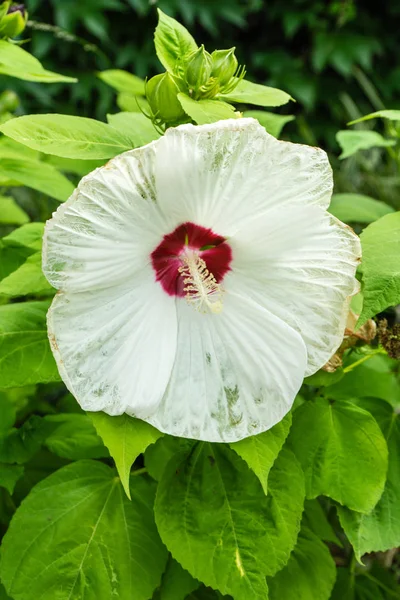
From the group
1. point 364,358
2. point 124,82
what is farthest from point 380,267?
point 124,82

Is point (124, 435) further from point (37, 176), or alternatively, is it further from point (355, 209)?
point (355, 209)

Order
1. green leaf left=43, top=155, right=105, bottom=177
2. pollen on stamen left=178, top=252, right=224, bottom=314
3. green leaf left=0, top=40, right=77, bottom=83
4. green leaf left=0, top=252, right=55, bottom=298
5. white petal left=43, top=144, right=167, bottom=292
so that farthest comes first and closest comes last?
green leaf left=43, top=155, right=105, bottom=177
green leaf left=0, top=40, right=77, bottom=83
green leaf left=0, top=252, right=55, bottom=298
pollen on stamen left=178, top=252, right=224, bottom=314
white petal left=43, top=144, right=167, bottom=292

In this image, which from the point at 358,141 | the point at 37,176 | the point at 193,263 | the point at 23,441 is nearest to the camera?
the point at 193,263


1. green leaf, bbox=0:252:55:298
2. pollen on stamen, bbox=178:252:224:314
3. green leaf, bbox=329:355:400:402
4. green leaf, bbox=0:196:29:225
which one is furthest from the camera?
green leaf, bbox=0:196:29:225

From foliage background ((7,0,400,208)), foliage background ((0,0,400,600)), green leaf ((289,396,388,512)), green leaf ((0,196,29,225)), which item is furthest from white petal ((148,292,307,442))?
foliage background ((7,0,400,208))

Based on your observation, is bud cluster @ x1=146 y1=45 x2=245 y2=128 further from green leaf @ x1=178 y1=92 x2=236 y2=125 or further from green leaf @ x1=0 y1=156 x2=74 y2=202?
green leaf @ x1=0 y1=156 x2=74 y2=202

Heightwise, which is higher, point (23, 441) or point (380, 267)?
point (380, 267)

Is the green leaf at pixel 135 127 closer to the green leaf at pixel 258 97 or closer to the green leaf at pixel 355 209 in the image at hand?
the green leaf at pixel 258 97
